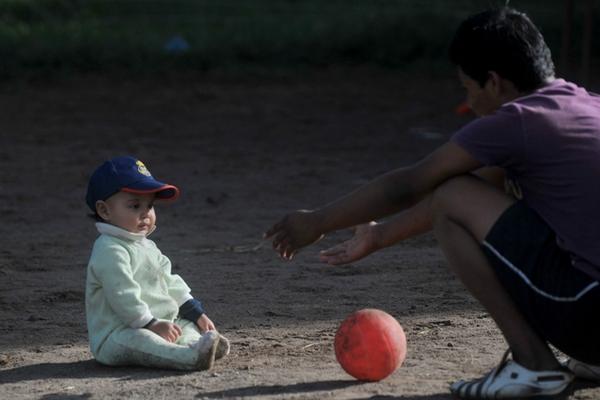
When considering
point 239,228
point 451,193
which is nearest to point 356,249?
point 451,193

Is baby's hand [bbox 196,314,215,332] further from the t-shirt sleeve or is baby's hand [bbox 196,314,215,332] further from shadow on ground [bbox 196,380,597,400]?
the t-shirt sleeve

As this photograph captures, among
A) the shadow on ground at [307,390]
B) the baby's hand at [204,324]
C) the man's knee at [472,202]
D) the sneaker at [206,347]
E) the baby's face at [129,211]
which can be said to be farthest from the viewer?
the baby's hand at [204,324]

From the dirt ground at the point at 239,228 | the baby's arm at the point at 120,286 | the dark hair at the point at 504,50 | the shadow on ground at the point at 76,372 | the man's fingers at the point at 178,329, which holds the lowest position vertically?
the dirt ground at the point at 239,228

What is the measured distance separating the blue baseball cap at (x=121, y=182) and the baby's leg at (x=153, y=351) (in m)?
0.54

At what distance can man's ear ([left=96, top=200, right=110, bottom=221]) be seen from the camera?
4.82 meters

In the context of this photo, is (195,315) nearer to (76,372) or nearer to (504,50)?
(76,372)

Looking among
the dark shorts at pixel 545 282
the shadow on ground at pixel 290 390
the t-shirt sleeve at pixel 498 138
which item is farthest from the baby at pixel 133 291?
the t-shirt sleeve at pixel 498 138

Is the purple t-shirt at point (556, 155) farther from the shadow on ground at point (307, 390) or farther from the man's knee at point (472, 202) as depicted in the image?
the shadow on ground at point (307, 390)

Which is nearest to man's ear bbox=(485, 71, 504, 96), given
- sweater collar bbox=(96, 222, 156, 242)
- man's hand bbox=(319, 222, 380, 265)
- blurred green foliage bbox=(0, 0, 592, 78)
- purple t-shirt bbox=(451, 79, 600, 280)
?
purple t-shirt bbox=(451, 79, 600, 280)

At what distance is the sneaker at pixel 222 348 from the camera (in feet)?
15.6

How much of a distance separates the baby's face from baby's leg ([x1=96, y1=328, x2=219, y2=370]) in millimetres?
415

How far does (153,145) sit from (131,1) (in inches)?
209

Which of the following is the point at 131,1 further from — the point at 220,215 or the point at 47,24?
the point at 220,215

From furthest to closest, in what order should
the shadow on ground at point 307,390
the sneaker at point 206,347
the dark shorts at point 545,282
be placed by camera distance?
the sneaker at point 206,347, the shadow on ground at point 307,390, the dark shorts at point 545,282
